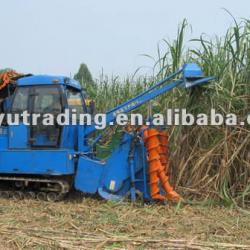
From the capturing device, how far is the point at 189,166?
6.59 meters

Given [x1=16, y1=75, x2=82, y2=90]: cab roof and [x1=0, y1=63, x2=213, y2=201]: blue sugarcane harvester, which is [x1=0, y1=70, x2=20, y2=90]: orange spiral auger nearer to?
[x1=0, y1=63, x2=213, y2=201]: blue sugarcane harvester

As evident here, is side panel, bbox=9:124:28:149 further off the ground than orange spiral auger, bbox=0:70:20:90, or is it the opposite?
orange spiral auger, bbox=0:70:20:90

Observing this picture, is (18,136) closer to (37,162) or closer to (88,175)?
(37,162)

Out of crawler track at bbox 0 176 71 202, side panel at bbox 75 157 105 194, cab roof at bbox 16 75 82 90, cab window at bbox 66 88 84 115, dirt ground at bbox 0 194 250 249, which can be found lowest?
dirt ground at bbox 0 194 250 249

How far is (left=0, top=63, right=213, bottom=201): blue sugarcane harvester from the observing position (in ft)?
21.6

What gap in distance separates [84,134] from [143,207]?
55.7 inches

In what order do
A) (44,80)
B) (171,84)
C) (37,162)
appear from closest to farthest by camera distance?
(171,84), (37,162), (44,80)

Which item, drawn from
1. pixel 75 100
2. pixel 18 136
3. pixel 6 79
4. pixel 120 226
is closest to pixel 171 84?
pixel 75 100

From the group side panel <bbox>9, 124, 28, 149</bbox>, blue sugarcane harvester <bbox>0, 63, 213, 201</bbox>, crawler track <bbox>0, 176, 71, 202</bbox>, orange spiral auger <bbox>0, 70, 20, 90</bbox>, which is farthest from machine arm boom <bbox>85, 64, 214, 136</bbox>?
orange spiral auger <bbox>0, 70, 20, 90</bbox>

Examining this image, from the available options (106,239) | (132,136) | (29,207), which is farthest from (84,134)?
(106,239)

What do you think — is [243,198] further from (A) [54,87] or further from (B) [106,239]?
(A) [54,87]

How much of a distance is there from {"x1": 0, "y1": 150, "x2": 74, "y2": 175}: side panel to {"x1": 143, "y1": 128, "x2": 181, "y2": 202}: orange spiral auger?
3.63 ft

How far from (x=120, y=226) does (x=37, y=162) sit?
218cm

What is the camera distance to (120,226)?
17.1ft
